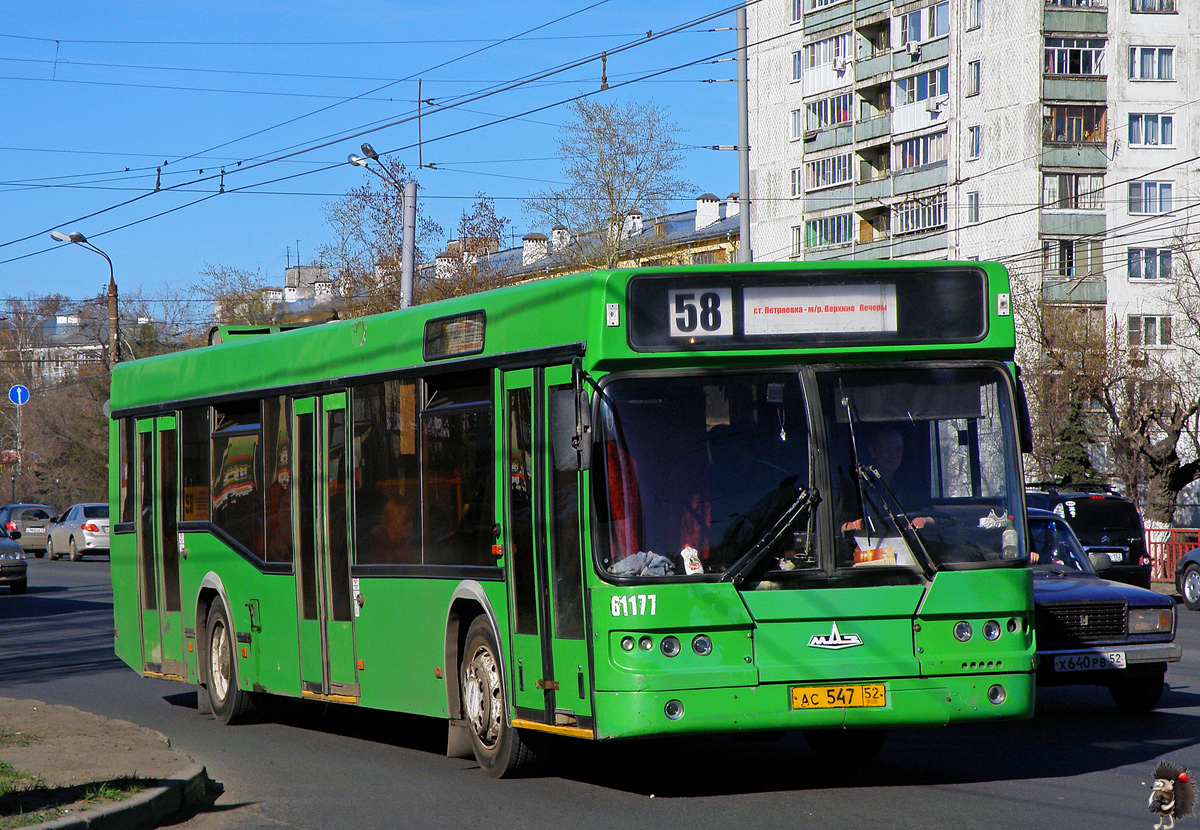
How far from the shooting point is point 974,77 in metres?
→ 63.3

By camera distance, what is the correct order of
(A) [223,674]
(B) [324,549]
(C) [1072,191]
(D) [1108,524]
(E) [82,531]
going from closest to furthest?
(B) [324,549] < (A) [223,674] < (D) [1108,524] < (E) [82,531] < (C) [1072,191]

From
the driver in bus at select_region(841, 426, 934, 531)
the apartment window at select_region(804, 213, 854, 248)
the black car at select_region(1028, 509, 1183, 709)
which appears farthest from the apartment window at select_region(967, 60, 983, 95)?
the driver in bus at select_region(841, 426, 934, 531)

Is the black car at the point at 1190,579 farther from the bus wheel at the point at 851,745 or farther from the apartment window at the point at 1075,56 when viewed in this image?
the apartment window at the point at 1075,56

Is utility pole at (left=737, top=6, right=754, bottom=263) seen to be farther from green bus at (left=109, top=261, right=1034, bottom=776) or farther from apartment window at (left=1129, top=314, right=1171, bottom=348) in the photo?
apartment window at (left=1129, top=314, right=1171, bottom=348)

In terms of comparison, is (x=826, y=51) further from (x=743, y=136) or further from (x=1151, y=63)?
(x=743, y=136)

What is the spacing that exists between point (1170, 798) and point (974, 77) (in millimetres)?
59602

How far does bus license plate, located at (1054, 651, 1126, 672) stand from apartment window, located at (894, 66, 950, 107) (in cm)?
5590

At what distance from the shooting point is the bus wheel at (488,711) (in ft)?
29.7

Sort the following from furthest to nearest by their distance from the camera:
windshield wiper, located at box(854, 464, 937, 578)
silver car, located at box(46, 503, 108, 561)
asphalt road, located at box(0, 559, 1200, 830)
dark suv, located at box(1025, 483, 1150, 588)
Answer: silver car, located at box(46, 503, 108, 561), dark suv, located at box(1025, 483, 1150, 588), windshield wiper, located at box(854, 464, 937, 578), asphalt road, located at box(0, 559, 1200, 830)

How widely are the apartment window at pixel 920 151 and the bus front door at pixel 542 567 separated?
58333 mm

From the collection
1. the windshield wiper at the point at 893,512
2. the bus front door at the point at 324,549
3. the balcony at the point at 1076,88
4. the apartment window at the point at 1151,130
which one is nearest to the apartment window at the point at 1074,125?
the balcony at the point at 1076,88

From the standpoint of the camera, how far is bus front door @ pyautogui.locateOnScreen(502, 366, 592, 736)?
8.23m

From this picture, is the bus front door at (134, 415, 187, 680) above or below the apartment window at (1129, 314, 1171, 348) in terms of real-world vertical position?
below

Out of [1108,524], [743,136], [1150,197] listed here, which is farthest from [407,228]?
[1150,197]
